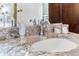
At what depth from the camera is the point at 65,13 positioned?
5.36ft

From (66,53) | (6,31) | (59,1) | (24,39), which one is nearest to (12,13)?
(6,31)

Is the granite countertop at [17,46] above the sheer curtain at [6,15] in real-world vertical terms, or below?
below

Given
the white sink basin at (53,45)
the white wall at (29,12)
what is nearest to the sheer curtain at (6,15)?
the white wall at (29,12)

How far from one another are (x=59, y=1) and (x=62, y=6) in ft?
0.22

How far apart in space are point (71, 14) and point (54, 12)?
0.19 meters

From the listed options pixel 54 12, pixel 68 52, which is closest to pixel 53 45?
pixel 68 52

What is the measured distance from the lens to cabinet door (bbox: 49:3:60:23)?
162 cm

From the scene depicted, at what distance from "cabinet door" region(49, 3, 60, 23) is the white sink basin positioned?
218 mm

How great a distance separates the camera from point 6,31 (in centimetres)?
165

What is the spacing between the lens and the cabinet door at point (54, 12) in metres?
1.62

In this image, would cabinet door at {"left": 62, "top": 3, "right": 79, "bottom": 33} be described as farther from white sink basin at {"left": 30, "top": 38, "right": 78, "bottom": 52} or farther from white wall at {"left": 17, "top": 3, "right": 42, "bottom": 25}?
white wall at {"left": 17, "top": 3, "right": 42, "bottom": 25}

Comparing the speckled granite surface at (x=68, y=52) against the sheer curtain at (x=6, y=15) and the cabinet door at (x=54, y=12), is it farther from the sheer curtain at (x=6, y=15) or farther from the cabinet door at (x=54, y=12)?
the sheer curtain at (x=6, y=15)

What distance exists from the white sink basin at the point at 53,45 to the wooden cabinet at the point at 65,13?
0.17 m

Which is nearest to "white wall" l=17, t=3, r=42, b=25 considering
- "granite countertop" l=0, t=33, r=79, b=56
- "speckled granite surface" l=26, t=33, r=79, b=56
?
"granite countertop" l=0, t=33, r=79, b=56
